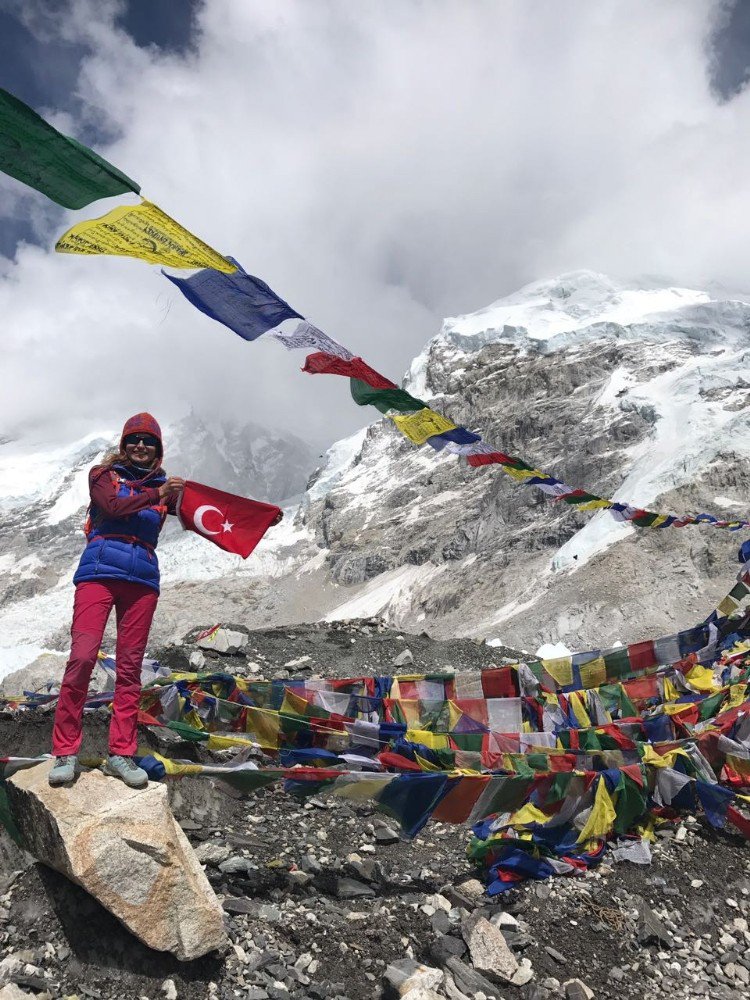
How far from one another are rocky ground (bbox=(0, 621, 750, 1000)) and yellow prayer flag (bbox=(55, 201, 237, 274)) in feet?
13.0

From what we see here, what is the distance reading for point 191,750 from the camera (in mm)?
5812

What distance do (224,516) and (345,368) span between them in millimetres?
2755

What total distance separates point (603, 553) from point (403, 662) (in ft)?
139

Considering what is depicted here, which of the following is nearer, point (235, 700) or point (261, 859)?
point (261, 859)

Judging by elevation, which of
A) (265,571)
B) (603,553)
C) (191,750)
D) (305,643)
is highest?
(265,571)

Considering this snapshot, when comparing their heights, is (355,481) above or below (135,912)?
above

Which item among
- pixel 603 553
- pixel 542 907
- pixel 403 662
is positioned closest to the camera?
pixel 542 907

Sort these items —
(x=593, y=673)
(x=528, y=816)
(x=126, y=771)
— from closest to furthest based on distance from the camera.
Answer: (x=126, y=771)
(x=528, y=816)
(x=593, y=673)

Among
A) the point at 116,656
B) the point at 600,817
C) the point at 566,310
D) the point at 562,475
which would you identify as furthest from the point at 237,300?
the point at 566,310

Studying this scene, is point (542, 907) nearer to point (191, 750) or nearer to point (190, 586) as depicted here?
point (191, 750)

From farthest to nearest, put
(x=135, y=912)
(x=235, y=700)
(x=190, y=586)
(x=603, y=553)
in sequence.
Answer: (x=190, y=586) < (x=603, y=553) < (x=235, y=700) < (x=135, y=912)

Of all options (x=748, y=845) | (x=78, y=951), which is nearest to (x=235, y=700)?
(x=78, y=951)

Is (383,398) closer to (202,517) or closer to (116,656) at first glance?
(202,517)

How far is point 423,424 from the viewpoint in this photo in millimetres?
8219
